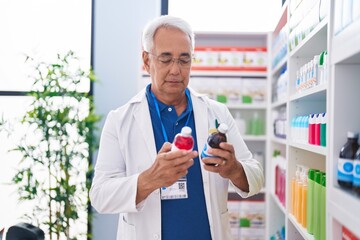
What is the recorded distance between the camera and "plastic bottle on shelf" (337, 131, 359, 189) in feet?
3.94

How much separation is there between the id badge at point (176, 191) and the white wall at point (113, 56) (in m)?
2.44

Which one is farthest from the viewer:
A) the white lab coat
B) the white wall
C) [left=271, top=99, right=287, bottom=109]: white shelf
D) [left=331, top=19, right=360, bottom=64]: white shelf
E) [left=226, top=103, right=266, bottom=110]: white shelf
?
the white wall

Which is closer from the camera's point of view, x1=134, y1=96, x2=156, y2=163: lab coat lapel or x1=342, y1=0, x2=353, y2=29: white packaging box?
x1=342, y1=0, x2=353, y2=29: white packaging box

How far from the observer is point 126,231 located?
1719 mm

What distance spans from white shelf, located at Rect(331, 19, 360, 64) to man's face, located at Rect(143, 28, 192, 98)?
634 mm

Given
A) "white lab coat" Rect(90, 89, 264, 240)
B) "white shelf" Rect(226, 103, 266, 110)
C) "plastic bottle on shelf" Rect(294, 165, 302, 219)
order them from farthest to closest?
1. "white shelf" Rect(226, 103, 266, 110)
2. "plastic bottle on shelf" Rect(294, 165, 302, 219)
3. "white lab coat" Rect(90, 89, 264, 240)

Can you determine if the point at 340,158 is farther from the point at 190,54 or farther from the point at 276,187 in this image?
the point at 276,187

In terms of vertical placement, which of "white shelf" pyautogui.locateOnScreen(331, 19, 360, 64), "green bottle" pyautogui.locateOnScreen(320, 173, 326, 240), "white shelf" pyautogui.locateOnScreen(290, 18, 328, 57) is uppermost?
"white shelf" pyautogui.locateOnScreen(290, 18, 328, 57)

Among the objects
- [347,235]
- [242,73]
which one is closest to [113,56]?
[242,73]

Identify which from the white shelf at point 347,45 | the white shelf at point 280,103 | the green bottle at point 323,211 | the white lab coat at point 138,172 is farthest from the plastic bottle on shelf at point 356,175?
the white shelf at point 280,103

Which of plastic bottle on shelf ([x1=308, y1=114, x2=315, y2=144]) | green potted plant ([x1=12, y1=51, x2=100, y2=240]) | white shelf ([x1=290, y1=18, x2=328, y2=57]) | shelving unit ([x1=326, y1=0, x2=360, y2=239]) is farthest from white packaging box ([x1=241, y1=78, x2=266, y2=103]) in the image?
shelving unit ([x1=326, y1=0, x2=360, y2=239])

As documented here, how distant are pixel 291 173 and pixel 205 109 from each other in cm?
105

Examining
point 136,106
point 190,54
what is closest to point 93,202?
point 136,106

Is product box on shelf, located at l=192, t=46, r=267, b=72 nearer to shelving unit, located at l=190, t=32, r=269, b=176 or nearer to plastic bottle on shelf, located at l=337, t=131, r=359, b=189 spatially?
shelving unit, located at l=190, t=32, r=269, b=176
